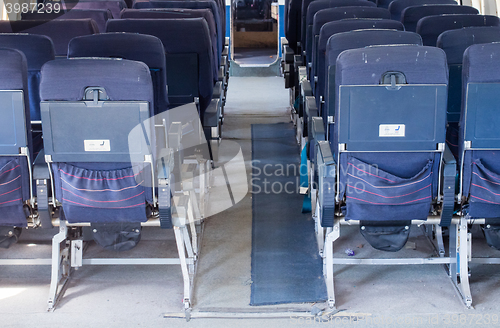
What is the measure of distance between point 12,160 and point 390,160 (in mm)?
2047

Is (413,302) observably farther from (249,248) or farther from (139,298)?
(139,298)

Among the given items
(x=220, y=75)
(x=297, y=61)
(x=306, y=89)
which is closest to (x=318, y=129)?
(x=306, y=89)

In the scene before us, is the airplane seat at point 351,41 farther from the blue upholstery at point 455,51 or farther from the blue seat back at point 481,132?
the blue seat back at point 481,132

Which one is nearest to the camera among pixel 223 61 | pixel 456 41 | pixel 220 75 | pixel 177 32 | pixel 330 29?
pixel 456 41

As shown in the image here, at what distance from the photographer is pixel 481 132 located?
9.65 ft

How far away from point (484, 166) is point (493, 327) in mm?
886

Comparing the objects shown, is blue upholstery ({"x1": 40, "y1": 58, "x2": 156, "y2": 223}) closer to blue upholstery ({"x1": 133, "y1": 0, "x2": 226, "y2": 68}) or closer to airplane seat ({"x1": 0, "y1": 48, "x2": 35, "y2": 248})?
airplane seat ({"x1": 0, "y1": 48, "x2": 35, "y2": 248})

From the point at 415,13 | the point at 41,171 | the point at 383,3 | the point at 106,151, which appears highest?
the point at 383,3

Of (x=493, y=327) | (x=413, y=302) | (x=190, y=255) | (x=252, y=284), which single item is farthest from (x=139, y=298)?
(x=493, y=327)

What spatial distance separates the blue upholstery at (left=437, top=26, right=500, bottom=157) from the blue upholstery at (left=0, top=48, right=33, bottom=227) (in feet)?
8.62

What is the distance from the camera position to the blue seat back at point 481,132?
9.41ft

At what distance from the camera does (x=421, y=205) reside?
305 centimetres

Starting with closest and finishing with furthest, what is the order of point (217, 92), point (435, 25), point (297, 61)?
1. point (435, 25)
2. point (217, 92)
3. point (297, 61)

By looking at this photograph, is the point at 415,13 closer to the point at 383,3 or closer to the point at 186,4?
the point at 383,3
